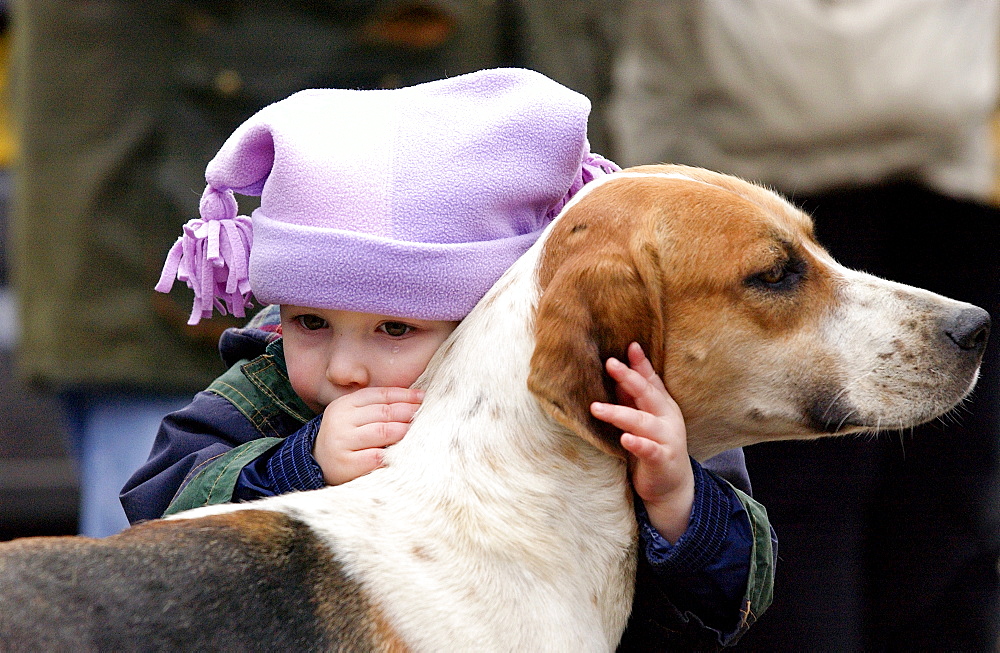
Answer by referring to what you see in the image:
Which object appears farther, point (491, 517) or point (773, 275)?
point (773, 275)

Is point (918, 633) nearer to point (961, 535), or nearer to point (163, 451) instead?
point (961, 535)

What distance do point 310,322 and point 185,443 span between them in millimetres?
410

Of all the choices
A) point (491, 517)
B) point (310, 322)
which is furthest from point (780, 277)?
point (310, 322)

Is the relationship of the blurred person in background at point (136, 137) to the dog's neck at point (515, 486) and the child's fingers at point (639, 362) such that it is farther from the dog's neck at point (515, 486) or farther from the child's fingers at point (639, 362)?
the child's fingers at point (639, 362)

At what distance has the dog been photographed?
91.4 inches

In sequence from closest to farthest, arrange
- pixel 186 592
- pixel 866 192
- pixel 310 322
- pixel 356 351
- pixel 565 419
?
pixel 186 592, pixel 565 419, pixel 356 351, pixel 310 322, pixel 866 192

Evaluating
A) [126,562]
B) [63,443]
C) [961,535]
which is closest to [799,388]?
[126,562]

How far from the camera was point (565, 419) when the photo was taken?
238 centimetres

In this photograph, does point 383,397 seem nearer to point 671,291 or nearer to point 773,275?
point 671,291

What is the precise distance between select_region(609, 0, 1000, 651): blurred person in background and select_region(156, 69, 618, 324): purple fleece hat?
130 centimetres

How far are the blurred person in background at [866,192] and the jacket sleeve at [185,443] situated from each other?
1.90 meters

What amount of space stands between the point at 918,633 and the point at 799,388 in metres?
2.39

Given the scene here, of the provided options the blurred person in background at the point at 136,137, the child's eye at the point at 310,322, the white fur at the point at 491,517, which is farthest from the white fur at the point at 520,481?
the blurred person in background at the point at 136,137

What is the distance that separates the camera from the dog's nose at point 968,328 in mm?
2602
